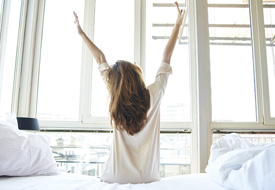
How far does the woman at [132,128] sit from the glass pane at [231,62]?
118 centimetres

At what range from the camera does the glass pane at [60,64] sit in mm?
2410

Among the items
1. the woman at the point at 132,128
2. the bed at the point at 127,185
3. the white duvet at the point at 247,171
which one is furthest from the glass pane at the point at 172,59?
the white duvet at the point at 247,171

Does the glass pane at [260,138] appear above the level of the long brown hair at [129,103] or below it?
below

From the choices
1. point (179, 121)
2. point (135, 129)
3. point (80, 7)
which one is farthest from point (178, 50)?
point (135, 129)

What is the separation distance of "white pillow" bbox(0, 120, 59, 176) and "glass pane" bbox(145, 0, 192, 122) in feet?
4.24

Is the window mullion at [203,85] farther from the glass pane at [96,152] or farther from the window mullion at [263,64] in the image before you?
the window mullion at [263,64]

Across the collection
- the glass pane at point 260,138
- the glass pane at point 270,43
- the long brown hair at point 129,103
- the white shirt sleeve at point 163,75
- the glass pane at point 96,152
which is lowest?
the glass pane at point 96,152

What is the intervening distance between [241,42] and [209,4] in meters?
0.54

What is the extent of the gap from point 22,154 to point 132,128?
1.96 feet

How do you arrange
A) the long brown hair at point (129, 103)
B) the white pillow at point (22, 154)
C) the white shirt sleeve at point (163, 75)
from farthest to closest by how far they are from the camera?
the white shirt sleeve at point (163, 75), the long brown hair at point (129, 103), the white pillow at point (22, 154)

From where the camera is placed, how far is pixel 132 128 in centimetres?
123

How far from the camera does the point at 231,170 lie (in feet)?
3.17

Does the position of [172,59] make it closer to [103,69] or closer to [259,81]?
[259,81]

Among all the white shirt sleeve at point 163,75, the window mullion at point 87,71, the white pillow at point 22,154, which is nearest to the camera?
the white pillow at point 22,154
